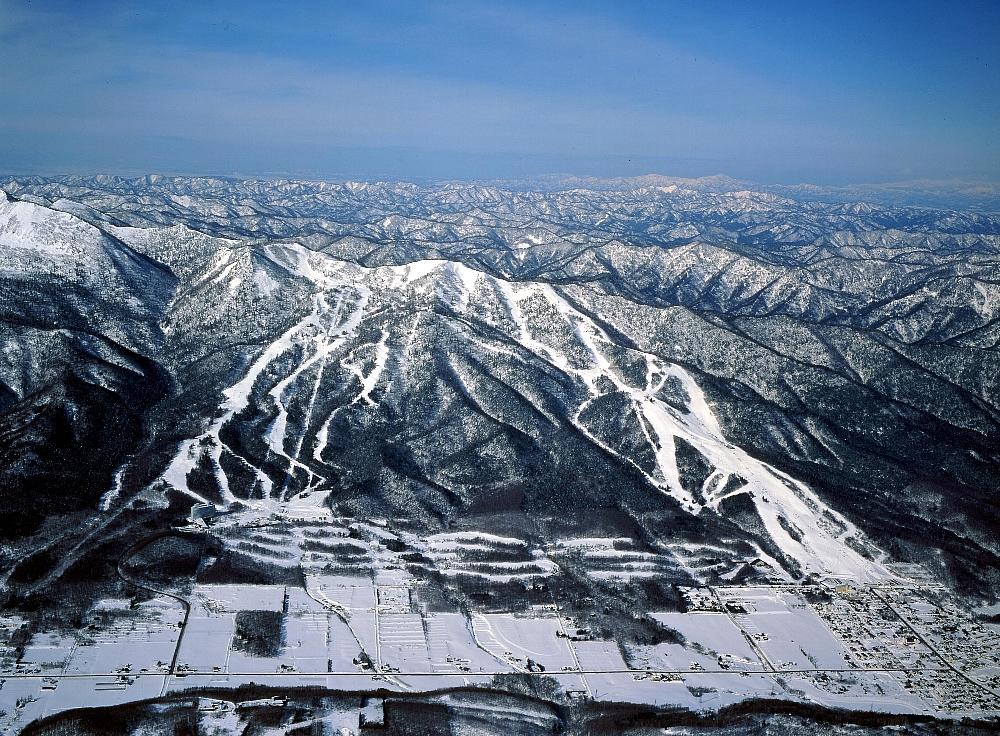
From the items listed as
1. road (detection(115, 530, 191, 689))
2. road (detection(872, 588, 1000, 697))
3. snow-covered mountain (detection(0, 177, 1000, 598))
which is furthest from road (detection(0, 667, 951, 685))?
snow-covered mountain (detection(0, 177, 1000, 598))

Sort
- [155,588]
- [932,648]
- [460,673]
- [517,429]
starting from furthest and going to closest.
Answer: [517,429] < [932,648] < [155,588] < [460,673]

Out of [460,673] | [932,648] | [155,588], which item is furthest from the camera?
[932,648]

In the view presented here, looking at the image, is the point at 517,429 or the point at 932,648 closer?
the point at 932,648

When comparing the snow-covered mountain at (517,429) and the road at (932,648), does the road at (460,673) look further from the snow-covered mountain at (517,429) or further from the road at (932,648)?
the snow-covered mountain at (517,429)

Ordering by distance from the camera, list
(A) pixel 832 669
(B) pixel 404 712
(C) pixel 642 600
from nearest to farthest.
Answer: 1. (B) pixel 404 712
2. (A) pixel 832 669
3. (C) pixel 642 600

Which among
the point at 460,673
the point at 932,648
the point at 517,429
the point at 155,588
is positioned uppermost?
the point at 517,429

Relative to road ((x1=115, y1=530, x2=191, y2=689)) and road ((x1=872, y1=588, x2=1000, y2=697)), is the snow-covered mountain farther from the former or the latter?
road ((x1=115, y1=530, x2=191, y2=689))

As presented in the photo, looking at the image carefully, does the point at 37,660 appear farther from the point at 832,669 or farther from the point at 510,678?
the point at 832,669

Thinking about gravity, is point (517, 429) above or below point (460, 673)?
above

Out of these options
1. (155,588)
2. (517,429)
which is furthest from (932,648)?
(155,588)

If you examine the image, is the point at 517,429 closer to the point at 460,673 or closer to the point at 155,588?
the point at 460,673

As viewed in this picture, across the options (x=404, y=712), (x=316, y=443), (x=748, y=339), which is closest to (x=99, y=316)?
(x=316, y=443)
